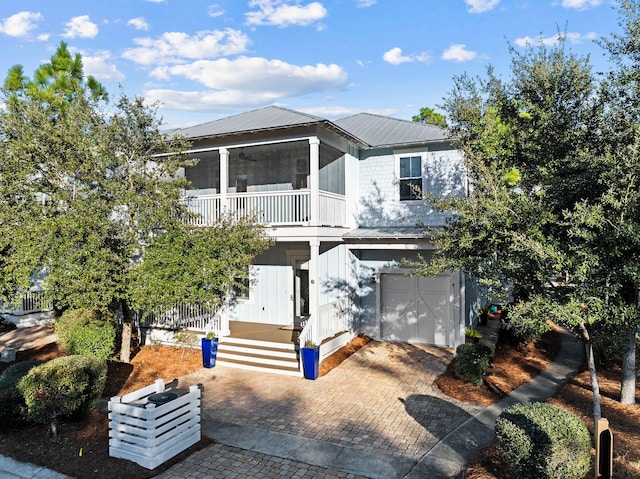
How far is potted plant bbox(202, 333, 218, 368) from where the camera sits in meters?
11.6

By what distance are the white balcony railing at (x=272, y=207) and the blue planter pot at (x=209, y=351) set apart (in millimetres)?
3449

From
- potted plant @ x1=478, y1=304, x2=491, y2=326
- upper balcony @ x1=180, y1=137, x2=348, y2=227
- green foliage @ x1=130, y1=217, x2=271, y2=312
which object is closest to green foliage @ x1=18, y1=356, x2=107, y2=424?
green foliage @ x1=130, y1=217, x2=271, y2=312

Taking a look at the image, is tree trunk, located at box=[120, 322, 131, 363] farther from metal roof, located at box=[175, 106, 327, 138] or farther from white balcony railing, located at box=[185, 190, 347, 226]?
metal roof, located at box=[175, 106, 327, 138]

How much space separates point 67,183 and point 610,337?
452 inches

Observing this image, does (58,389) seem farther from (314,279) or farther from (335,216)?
(335,216)

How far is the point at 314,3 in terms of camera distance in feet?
40.2

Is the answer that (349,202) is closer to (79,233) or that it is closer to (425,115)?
(79,233)

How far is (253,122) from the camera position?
12672 millimetres

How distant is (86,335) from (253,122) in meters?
7.43

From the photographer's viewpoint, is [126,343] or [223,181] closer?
[126,343]

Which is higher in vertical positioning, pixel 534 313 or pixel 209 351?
pixel 534 313

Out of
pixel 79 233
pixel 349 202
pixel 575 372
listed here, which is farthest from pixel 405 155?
pixel 79 233

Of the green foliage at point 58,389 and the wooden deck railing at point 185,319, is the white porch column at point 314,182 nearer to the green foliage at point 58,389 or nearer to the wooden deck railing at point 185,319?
the wooden deck railing at point 185,319

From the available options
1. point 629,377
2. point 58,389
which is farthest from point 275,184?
point 629,377
